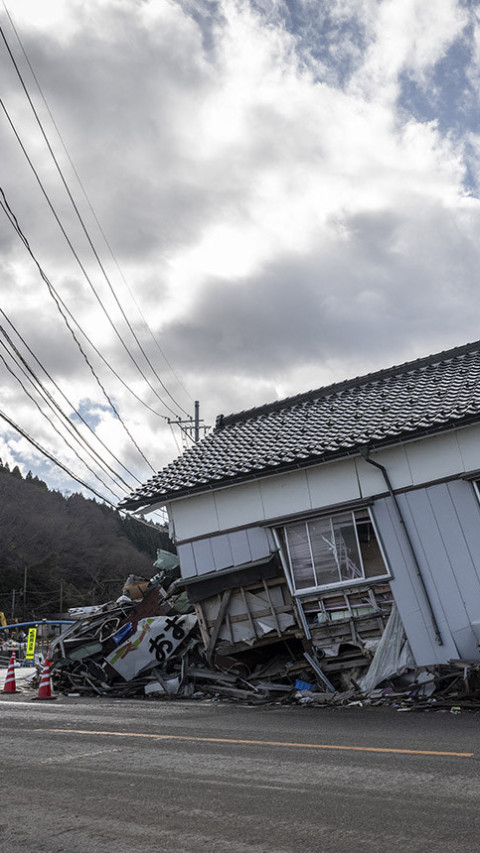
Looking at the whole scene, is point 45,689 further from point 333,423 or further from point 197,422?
point 197,422

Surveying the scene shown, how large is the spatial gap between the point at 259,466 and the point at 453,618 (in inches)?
195

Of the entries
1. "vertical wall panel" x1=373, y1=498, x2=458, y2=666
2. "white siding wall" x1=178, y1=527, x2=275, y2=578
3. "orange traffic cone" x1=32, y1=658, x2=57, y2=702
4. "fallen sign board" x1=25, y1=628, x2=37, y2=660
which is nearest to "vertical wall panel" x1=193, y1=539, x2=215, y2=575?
"white siding wall" x1=178, y1=527, x2=275, y2=578

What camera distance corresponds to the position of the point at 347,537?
1395 cm

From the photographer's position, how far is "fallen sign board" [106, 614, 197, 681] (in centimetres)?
1609

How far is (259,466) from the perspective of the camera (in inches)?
575

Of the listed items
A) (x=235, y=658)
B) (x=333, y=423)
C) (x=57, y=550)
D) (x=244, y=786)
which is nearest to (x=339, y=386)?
(x=333, y=423)

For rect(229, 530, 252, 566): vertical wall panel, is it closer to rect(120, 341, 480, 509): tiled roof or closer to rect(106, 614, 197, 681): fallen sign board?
rect(120, 341, 480, 509): tiled roof

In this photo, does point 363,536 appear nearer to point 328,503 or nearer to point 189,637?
point 328,503

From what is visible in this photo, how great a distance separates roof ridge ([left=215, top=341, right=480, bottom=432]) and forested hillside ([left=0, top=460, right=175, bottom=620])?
51.7 m

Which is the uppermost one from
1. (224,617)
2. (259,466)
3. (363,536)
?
(259,466)

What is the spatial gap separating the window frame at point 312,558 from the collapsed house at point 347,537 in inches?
1.0

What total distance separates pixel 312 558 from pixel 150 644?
487cm

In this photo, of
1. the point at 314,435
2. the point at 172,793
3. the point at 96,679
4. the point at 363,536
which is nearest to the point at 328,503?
the point at 363,536

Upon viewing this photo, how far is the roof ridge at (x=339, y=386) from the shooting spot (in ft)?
58.4
